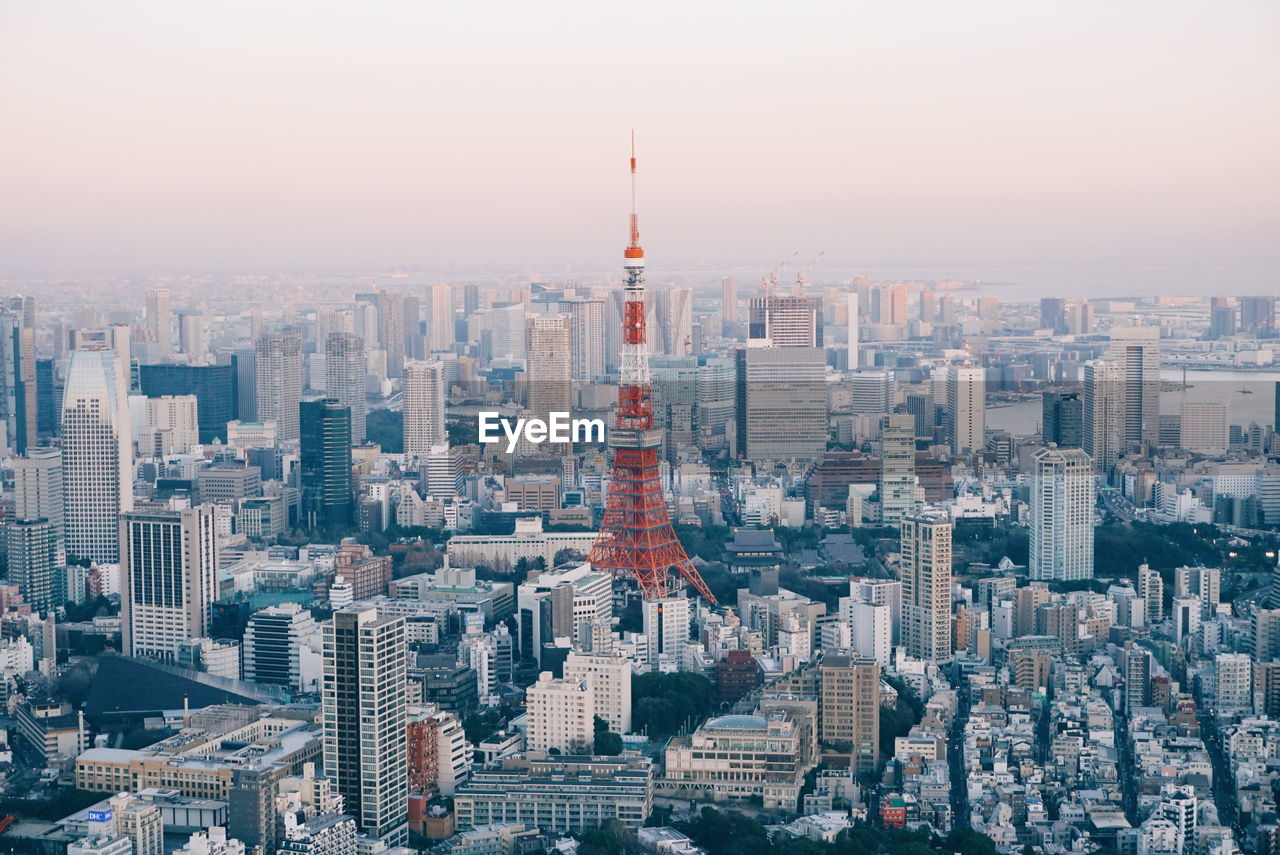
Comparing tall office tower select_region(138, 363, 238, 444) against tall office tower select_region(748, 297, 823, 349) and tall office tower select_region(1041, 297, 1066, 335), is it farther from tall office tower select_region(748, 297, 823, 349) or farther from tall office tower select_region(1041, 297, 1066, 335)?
tall office tower select_region(1041, 297, 1066, 335)

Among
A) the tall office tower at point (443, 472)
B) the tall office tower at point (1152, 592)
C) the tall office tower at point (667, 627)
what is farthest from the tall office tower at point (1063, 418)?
the tall office tower at point (667, 627)

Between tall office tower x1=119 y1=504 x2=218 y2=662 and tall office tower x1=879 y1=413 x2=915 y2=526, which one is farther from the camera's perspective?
tall office tower x1=879 y1=413 x2=915 y2=526

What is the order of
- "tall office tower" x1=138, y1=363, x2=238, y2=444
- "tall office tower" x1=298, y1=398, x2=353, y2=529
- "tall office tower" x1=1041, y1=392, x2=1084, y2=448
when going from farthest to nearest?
"tall office tower" x1=138, y1=363, x2=238, y2=444 → "tall office tower" x1=1041, y1=392, x2=1084, y2=448 → "tall office tower" x1=298, y1=398, x2=353, y2=529

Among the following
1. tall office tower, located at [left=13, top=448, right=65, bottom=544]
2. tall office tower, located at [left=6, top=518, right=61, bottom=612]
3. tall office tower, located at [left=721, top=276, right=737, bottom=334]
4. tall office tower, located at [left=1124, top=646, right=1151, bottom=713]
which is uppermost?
tall office tower, located at [left=721, top=276, right=737, bottom=334]

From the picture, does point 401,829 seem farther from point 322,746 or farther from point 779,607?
point 779,607

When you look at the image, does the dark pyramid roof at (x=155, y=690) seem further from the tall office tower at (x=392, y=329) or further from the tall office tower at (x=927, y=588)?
the tall office tower at (x=392, y=329)

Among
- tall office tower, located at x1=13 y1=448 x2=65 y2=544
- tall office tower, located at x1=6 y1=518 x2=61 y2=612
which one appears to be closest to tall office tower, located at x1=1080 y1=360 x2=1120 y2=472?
tall office tower, located at x1=13 y1=448 x2=65 y2=544

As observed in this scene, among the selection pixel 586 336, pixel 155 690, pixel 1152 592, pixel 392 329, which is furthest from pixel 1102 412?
pixel 155 690

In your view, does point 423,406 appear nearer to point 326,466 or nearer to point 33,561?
point 326,466
